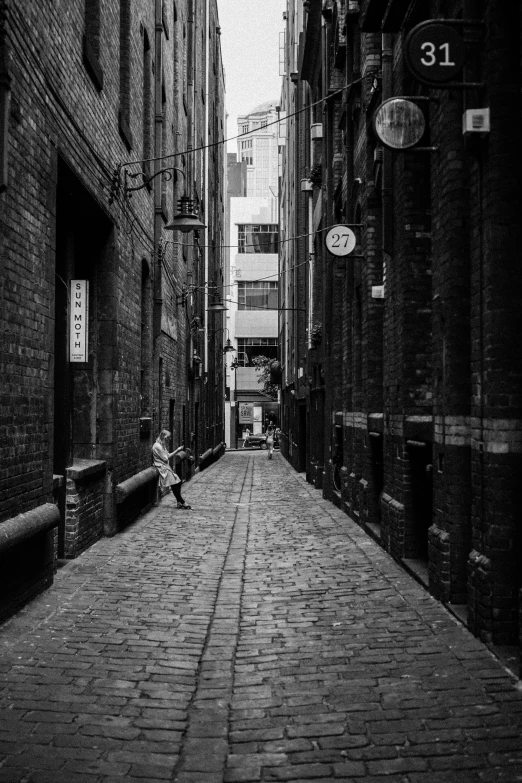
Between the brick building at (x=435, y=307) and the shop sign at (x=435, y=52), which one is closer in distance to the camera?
the brick building at (x=435, y=307)

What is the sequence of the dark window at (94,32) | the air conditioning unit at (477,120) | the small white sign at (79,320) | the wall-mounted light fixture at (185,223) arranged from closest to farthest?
1. the air conditioning unit at (477,120)
2. the dark window at (94,32)
3. the small white sign at (79,320)
4. the wall-mounted light fixture at (185,223)

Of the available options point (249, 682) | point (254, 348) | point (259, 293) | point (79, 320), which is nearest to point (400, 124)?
point (249, 682)

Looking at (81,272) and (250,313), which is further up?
(250,313)

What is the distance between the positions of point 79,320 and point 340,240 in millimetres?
4422

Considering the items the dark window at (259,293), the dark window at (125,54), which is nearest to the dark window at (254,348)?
the dark window at (259,293)

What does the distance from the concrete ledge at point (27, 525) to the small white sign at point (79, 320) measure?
3.67 m

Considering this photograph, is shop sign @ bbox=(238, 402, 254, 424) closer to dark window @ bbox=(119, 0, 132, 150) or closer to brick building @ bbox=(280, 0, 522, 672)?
brick building @ bbox=(280, 0, 522, 672)

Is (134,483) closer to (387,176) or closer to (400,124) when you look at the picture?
(387,176)

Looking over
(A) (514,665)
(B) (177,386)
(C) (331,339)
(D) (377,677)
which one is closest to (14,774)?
(D) (377,677)

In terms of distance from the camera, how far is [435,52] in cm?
603

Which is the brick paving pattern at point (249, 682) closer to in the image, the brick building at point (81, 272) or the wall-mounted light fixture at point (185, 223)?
the brick building at point (81, 272)

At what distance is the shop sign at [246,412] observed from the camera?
234 feet

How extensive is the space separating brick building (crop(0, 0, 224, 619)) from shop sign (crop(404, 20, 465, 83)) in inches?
117

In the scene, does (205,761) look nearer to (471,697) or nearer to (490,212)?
(471,697)
